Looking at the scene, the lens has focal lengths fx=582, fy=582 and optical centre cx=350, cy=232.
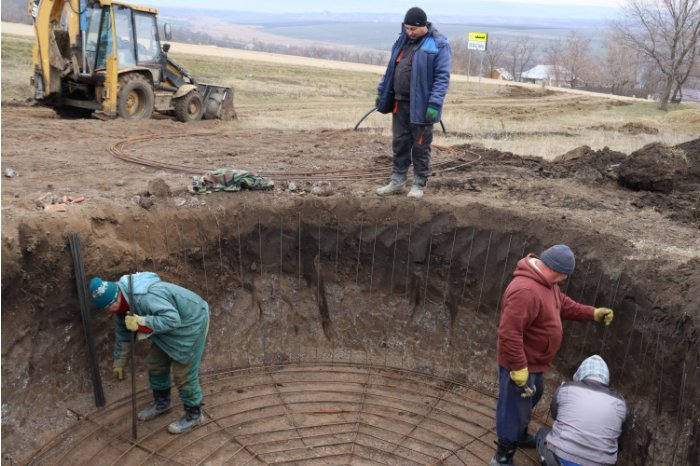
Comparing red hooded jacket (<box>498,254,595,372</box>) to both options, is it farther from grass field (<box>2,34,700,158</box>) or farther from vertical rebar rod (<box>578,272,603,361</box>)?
grass field (<box>2,34,700,158</box>)

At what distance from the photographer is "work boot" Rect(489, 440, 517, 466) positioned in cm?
414

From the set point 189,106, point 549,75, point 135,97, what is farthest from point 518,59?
point 135,97

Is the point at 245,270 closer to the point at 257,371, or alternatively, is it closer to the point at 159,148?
the point at 257,371

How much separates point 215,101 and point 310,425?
366 inches

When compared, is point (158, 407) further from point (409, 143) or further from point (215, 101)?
point (215, 101)

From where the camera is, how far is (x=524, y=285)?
11.9ft

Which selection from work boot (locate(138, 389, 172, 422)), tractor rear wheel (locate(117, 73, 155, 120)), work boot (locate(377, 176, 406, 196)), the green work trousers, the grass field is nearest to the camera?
the green work trousers

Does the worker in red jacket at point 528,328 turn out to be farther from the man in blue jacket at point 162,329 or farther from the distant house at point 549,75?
the distant house at point 549,75

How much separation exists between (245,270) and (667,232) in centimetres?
415

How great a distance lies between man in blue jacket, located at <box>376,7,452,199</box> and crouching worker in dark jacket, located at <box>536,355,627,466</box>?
2823 mm

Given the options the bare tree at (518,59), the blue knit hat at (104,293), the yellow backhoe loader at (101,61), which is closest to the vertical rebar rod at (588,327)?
the blue knit hat at (104,293)

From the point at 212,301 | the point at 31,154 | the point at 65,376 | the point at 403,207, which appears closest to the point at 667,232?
the point at 403,207

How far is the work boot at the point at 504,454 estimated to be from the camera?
163 inches

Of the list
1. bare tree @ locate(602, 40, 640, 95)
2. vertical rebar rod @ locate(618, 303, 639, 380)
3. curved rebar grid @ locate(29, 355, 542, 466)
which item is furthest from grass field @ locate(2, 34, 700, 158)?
bare tree @ locate(602, 40, 640, 95)
